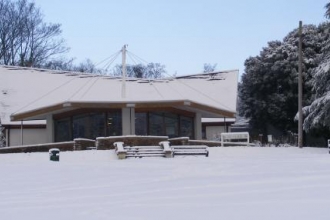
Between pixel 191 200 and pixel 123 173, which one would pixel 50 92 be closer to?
pixel 123 173

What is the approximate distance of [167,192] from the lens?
32.7 ft

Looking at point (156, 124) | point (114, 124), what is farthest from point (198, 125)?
point (114, 124)

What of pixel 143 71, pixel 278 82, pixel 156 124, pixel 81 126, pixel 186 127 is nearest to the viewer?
pixel 81 126

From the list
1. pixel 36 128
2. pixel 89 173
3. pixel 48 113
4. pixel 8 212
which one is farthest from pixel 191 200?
pixel 36 128

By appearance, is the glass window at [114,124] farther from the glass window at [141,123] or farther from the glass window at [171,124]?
the glass window at [171,124]

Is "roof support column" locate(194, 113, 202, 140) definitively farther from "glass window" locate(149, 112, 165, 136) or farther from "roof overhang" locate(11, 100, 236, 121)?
"glass window" locate(149, 112, 165, 136)

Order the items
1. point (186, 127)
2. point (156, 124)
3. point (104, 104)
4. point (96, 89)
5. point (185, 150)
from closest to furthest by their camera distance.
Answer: point (185, 150), point (104, 104), point (156, 124), point (186, 127), point (96, 89)

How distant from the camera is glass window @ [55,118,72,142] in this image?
30.2 meters

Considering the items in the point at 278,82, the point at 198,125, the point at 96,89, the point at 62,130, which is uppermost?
the point at 278,82

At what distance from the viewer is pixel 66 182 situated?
476 inches

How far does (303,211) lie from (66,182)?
20.7 ft

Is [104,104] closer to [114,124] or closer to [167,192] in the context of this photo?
[114,124]

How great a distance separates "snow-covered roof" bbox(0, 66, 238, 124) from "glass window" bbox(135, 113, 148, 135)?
171 centimetres

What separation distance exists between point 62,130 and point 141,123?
5.01 metres
